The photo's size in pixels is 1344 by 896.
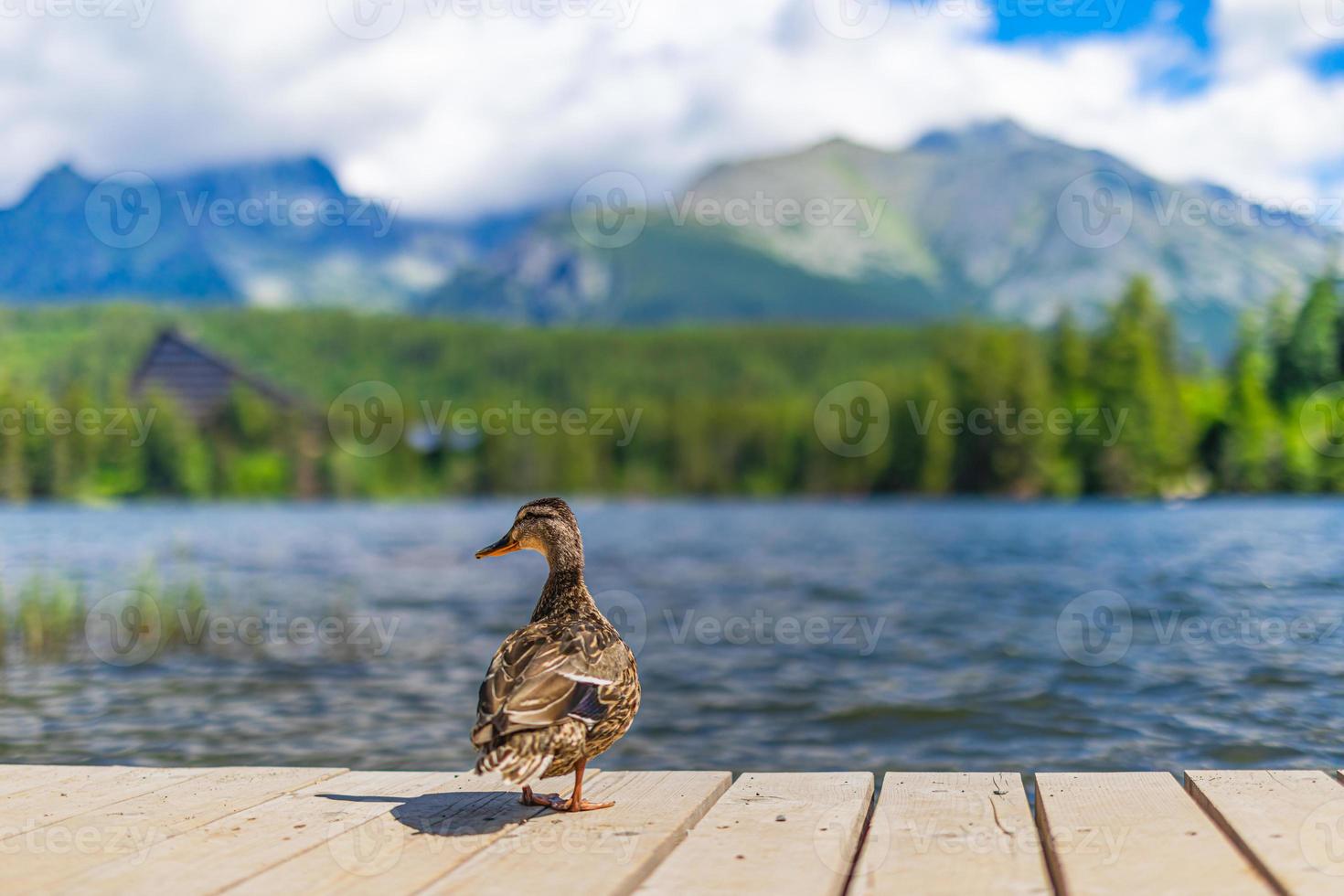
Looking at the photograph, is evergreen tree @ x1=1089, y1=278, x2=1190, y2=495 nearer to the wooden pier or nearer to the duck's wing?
the wooden pier

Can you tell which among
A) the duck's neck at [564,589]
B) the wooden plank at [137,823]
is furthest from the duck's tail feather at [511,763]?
the wooden plank at [137,823]

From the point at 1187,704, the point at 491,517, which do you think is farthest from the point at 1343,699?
the point at 491,517

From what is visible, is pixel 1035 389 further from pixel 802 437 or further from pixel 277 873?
pixel 277 873

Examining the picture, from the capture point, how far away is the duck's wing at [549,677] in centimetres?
551

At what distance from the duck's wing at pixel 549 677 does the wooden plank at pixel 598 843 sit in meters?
0.47

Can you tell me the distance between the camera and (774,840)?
17.1 ft

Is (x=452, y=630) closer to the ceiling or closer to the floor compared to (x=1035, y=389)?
closer to the floor

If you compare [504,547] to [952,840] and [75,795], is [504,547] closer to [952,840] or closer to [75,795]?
[75,795]

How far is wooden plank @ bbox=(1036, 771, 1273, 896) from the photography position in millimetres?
4441

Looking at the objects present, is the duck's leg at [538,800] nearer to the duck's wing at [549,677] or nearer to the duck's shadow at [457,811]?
the duck's shadow at [457,811]

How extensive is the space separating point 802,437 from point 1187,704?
167787 mm

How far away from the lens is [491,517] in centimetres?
11081

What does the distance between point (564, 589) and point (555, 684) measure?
0.99 m

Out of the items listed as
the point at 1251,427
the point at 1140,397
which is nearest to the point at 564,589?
the point at 1251,427
